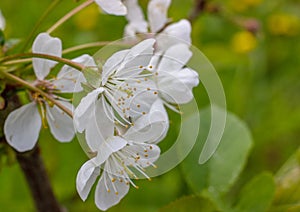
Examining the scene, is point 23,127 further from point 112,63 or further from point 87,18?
point 87,18

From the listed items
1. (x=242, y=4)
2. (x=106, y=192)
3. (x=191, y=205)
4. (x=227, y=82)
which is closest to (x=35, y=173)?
(x=106, y=192)

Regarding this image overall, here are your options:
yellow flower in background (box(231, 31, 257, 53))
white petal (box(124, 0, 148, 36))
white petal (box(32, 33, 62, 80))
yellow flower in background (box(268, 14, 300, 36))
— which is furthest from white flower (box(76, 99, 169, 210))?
yellow flower in background (box(268, 14, 300, 36))

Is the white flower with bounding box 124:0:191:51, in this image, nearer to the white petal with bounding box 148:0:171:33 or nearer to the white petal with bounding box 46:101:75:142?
the white petal with bounding box 148:0:171:33

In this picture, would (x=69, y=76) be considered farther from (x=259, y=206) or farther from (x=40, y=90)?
(x=259, y=206)

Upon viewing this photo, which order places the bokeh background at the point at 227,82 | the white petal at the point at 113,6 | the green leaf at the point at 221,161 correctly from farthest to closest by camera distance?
1. the bokeh background at the point at 227,82
2. the green leaf at the point at 221,161
3. the white petal at the point at 113,6

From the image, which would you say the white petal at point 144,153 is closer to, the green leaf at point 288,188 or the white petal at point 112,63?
the white petal at point 112,63

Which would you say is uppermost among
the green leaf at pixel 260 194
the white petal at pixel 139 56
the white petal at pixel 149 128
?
the white petal at pixel 139 56

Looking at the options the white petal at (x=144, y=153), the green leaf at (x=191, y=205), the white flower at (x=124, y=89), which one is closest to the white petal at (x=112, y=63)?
the white flower at (x=124, y=89)

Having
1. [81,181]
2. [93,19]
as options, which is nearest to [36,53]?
[81,181]
